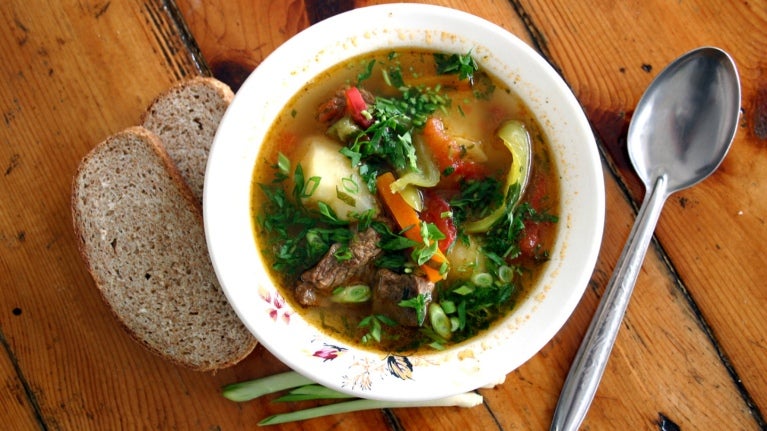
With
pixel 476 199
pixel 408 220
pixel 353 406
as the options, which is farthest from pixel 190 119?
pixel 353 406

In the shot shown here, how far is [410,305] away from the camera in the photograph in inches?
83.8

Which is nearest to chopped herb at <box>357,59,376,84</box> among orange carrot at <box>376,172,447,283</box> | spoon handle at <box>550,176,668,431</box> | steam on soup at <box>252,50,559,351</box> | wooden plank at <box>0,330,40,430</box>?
steam on soup at <box>252,50,559,351</box>

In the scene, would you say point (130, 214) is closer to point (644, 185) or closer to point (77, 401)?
point (77, 401)

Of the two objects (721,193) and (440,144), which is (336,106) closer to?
(440,144)

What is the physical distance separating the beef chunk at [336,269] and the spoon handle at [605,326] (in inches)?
34.8

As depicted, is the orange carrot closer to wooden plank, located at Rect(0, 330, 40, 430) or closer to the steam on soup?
the steam on soup

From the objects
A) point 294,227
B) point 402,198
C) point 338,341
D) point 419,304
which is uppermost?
point 402,198

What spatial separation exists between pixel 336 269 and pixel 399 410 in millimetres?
724

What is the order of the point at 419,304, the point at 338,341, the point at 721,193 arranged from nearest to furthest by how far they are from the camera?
the point at 419,304 → the point at 338,341 → the point at 721,193

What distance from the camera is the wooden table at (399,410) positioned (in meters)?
2.54

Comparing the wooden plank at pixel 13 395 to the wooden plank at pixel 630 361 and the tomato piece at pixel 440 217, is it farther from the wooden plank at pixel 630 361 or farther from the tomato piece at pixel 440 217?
the tomato piece at pixel 440 217

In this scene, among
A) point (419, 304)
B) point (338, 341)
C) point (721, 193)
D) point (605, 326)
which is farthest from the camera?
point (721, 193)

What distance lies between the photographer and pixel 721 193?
255 centimetres

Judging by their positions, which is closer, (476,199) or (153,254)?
(476,199)
